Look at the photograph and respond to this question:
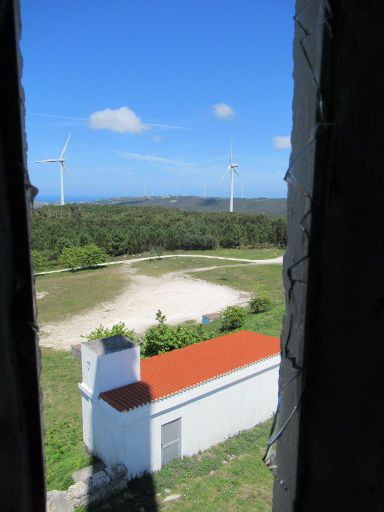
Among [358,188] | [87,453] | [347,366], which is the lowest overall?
[87,453]

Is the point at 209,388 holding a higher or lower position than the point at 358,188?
lower

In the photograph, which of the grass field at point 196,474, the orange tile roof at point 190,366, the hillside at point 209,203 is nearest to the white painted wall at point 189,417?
the orange tile roof at point 190,366

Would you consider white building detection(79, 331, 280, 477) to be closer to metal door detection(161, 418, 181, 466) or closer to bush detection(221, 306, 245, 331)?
metal door detection(161, 418, 181, 466)

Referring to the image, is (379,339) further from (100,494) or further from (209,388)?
(209,388)

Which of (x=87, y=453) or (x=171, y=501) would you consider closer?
(x=171, y=501)

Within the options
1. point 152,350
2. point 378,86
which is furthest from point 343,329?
point 152,350

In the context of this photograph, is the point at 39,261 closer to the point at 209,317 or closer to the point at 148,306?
the point at 148,306

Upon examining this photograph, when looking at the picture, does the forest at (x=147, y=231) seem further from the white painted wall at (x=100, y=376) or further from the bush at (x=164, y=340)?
the white painted wall at (x=100, y=376)

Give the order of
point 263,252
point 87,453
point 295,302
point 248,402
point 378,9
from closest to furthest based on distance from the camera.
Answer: point 378,9, point 295,302, point 87,453, point 248,402, point 263,252
